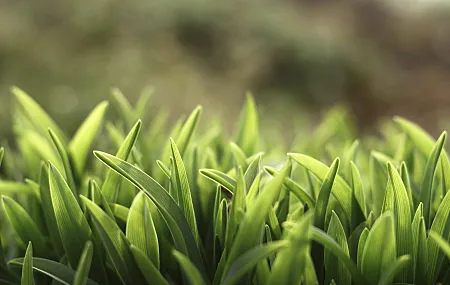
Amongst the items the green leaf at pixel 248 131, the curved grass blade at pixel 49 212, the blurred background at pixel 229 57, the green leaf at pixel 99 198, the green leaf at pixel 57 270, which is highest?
the blurred background at pixel 229 57

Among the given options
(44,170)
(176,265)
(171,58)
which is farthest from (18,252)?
(171,58)

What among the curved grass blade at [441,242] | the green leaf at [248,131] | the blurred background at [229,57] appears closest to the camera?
the curved grass blade at [441,242]

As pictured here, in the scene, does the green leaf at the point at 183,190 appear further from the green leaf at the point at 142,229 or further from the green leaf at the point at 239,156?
the green leaf at the point at 239,156

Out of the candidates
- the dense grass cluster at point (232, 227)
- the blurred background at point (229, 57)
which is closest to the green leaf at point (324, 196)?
the dense grass cluster at point (232, 227)

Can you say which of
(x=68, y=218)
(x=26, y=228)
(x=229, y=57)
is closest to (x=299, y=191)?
(x=68, y=218)

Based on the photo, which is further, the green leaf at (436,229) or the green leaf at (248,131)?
the green leaf at (248,131)

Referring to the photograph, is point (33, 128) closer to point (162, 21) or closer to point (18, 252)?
point (18, 252)

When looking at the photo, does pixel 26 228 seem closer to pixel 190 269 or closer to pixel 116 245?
pixel 116 245

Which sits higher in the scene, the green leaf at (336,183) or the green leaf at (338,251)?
the green leaf at (336,183)
